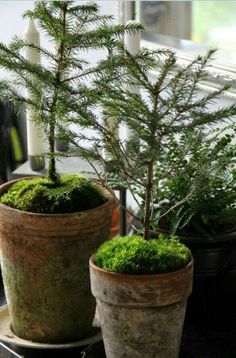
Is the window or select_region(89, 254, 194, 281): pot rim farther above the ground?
the window

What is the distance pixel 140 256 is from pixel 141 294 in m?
0.06

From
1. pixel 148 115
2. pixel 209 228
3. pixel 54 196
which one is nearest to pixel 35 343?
pixel 54 196

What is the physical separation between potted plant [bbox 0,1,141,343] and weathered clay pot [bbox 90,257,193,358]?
0.12 meters

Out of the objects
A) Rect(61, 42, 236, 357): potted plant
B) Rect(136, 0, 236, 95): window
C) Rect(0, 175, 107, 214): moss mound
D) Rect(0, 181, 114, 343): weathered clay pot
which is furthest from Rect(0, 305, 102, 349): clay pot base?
Rect(136, 0, 236, 95): window

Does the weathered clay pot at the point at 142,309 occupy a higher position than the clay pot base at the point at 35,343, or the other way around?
the weathered clay pot at the point at 142,309

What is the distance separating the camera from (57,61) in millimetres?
1076

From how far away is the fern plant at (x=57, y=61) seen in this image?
1.04 meters

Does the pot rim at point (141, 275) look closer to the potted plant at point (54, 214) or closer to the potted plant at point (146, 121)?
the potted plant at point (146, 121)

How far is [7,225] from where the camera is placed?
3.50 feet

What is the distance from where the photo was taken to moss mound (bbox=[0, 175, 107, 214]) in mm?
1068

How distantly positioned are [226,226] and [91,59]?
0.73m

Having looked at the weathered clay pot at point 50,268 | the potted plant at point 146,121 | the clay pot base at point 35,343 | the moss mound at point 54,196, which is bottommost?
the clay pot base at point 35,343

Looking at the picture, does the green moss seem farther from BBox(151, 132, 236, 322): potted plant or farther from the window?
the window

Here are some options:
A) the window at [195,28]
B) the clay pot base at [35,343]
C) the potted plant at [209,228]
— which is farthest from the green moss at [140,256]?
the window at [195,28]
